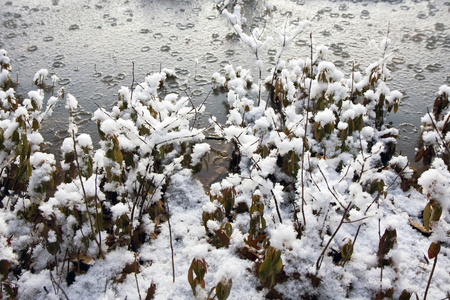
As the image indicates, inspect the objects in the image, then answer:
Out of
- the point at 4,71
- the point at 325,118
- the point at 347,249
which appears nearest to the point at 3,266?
the point at 347,249

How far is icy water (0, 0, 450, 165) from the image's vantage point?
3439mm

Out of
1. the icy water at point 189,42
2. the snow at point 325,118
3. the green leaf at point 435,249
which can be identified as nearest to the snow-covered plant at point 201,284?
the green leaf at point 435,249

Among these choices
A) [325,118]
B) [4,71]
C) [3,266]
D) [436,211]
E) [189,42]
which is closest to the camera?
[436,211]

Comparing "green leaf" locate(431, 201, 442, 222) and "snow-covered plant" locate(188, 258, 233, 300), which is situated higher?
"green leaf" locate(431, 201, 442, 222)

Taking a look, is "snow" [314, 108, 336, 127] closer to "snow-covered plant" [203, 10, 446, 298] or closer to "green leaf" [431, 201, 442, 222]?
"snow-covered plant" [203, 10, 446, 298]

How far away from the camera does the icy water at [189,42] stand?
3.44 metres

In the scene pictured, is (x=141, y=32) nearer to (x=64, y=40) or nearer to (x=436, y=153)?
(x=64, y=40)

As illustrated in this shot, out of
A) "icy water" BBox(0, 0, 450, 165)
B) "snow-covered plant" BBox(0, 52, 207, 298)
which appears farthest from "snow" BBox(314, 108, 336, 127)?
"icy water" BBox(0, 0, 450, 165)

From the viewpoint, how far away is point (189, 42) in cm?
441

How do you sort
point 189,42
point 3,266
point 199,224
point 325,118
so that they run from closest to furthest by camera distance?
point 3,266 < point 199,224 < point 325,118 < point 189,42

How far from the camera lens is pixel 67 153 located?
199 centimetres

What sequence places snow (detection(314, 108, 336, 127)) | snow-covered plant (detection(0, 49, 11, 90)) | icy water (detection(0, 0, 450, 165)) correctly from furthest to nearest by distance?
1. icy water (detection(0, 0, 450, 165))
2. snow-covered plant (detection(0, 49, 11, 90))
3. snow (detection(314, 108, 336, 127))

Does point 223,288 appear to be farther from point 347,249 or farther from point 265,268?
point 347,249

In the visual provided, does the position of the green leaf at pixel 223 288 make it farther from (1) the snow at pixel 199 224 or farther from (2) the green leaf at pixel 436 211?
(2) the green leaf at pixel 436 211
